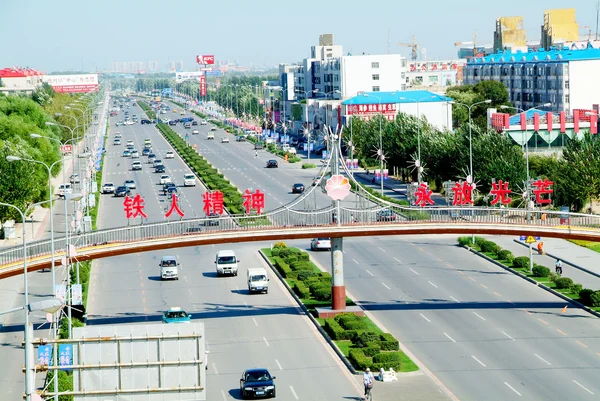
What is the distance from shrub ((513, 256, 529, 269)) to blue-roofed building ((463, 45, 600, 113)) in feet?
238

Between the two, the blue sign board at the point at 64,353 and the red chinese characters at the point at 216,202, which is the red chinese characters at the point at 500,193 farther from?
the blue sign board at the point at 64,353

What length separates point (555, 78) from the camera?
155125mm

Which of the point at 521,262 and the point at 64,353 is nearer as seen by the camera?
the point at 64,353

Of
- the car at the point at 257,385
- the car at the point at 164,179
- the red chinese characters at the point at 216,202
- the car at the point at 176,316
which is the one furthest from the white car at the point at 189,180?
the car at the point at 257,385

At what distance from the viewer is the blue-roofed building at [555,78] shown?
15200 centimetres

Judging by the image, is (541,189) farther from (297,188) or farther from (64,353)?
(64,353)

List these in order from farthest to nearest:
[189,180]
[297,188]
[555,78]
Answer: [555,78] < [189,180] < [297,188]

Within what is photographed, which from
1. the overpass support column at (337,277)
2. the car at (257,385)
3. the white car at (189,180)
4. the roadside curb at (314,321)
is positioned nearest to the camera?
the car at (257,385)

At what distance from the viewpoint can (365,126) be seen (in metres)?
137

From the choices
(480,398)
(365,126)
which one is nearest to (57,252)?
(480,398)

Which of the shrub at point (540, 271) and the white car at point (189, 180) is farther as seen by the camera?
the white car at point (189, 180)

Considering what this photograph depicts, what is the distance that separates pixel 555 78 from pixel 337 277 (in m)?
100

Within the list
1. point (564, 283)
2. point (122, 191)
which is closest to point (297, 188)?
point (122, 191)

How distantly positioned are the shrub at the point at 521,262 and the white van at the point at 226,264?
1721cm
